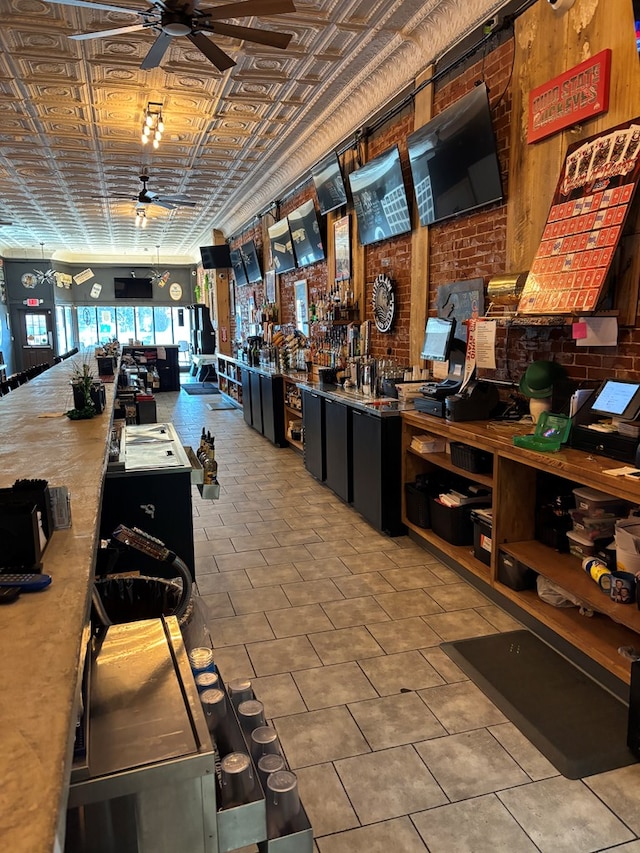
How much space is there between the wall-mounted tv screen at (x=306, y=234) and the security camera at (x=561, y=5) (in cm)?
434

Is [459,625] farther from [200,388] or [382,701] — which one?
[200,388]

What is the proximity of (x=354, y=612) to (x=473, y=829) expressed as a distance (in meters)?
1.55

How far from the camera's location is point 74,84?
5.93 meters

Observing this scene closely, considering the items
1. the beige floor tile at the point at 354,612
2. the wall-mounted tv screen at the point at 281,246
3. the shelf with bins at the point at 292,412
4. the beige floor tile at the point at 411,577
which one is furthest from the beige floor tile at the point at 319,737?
the wall-mounted tv screen at the point at 281,246

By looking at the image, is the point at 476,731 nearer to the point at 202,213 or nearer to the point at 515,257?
the point at 515,257

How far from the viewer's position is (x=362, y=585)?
151 inches

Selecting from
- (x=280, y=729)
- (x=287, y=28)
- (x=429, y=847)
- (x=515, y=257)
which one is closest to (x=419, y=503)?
(x=515, y=257)

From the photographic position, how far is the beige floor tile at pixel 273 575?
3904 mm

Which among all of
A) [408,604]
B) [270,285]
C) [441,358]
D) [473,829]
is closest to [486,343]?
[441,358]

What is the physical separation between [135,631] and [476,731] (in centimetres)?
153

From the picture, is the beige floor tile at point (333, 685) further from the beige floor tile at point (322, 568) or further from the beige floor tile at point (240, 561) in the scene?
the beige floor tile at point (240, 561)

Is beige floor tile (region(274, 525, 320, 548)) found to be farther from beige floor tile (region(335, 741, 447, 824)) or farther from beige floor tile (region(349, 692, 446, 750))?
beige floor tile (region(335, 741, 447, 824))

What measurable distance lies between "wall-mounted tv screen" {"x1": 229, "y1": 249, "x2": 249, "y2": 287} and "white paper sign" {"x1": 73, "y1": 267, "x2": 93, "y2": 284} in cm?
790

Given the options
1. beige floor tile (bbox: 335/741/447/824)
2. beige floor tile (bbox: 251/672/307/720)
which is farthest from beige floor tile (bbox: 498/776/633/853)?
beige floor tile (bbox: 251/672/307/720)
